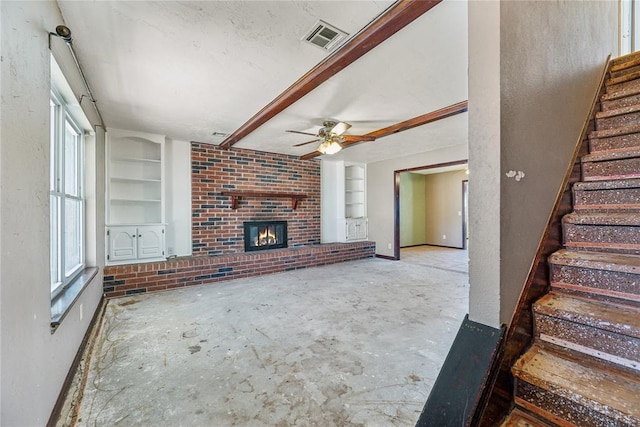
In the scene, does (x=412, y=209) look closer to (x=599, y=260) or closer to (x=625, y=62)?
(x=625, y=62)

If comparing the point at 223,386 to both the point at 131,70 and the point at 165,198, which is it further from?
the point at 165,198

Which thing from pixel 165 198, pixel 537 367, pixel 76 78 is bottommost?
pixel 537 367

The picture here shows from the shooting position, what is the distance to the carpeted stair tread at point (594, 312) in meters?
1.03

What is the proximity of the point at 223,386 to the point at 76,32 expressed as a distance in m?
2.56

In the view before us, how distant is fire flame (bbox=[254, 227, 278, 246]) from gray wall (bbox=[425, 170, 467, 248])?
5.30 m

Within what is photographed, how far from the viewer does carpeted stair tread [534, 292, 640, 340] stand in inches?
40.6

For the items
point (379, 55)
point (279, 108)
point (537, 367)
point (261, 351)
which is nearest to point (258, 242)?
point (279, 108)

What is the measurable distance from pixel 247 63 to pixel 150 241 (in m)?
3.15

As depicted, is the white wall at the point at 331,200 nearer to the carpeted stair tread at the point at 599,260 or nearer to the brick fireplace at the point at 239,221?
the brick fireplace at the point at 239,221

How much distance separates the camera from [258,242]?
539cm

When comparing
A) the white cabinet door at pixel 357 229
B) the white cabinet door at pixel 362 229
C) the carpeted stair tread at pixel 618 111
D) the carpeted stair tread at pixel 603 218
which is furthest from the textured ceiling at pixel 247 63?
the white cabinet door at pixel 362 229

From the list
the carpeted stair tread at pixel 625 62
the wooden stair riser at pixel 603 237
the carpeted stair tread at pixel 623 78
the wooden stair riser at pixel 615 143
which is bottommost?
the wooden stair riser at pixel 603 237

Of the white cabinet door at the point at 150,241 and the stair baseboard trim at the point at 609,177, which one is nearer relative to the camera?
the stair baseboard trim at the point at 609,177

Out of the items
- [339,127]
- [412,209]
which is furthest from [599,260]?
[412,209]
